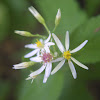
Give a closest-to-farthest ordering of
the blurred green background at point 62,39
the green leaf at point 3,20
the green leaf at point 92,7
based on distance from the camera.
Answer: the blurred green background at point 62,39 < the green leaf at point 92,7 < the green leaf at point 3,20

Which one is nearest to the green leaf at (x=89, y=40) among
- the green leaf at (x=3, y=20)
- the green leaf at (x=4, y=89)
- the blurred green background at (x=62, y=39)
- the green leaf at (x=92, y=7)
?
the blurred green background at (x=62, y=39)

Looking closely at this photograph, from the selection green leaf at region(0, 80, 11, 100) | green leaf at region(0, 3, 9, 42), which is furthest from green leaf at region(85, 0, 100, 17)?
green leaf at region(0, 80, 11, 100)

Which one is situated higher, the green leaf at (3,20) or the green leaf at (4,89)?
the green leaf at (3,20)

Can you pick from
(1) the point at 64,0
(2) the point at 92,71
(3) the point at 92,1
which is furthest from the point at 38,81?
(3) the point at 92,1

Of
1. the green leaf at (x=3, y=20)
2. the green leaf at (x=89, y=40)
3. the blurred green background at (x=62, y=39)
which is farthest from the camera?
the green leaf at (x=3, y=20)

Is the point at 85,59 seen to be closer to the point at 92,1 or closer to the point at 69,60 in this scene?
the point at 69,60

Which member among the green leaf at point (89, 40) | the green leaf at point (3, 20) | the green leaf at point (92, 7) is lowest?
the green leaf at point (89, 40)

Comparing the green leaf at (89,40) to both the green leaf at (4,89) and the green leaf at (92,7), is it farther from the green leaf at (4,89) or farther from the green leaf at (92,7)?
the green leaf at (4,89)

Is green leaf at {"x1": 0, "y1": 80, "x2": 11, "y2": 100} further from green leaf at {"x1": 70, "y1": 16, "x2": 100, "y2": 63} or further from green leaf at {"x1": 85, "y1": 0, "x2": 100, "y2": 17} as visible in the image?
green leaf at {"x1": 85, "y1": 0, "x2": 100, "y2": 17}
